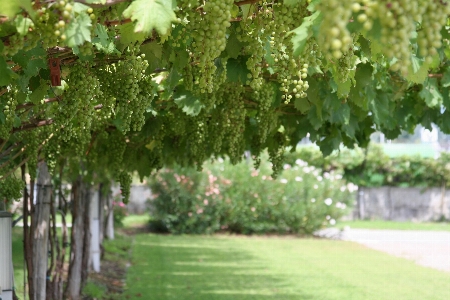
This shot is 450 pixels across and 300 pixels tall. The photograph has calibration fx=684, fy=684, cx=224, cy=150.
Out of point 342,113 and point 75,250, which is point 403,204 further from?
point 342,113

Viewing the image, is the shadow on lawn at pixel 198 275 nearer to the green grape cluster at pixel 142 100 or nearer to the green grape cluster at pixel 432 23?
the green grape cluster at pixel 142 100

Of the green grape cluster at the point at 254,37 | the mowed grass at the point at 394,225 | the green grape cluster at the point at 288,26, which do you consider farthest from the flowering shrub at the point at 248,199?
the green grape cluster at the point at 288,26

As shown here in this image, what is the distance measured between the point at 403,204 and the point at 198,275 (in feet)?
43.4

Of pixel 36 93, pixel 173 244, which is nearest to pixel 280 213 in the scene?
pixel 173 244

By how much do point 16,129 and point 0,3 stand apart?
9.26 ft

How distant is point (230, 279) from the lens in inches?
429

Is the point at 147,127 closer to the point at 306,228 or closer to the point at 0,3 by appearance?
the point at 0,3

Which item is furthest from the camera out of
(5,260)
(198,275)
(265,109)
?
(198,275)

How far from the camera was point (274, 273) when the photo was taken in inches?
456

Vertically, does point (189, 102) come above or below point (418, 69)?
above

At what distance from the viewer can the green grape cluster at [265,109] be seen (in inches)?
167

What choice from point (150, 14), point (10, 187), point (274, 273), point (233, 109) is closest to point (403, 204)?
point (274, 273)

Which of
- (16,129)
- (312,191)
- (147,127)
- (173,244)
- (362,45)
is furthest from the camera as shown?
(312,191)

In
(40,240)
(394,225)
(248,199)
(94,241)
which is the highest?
(248,199)
